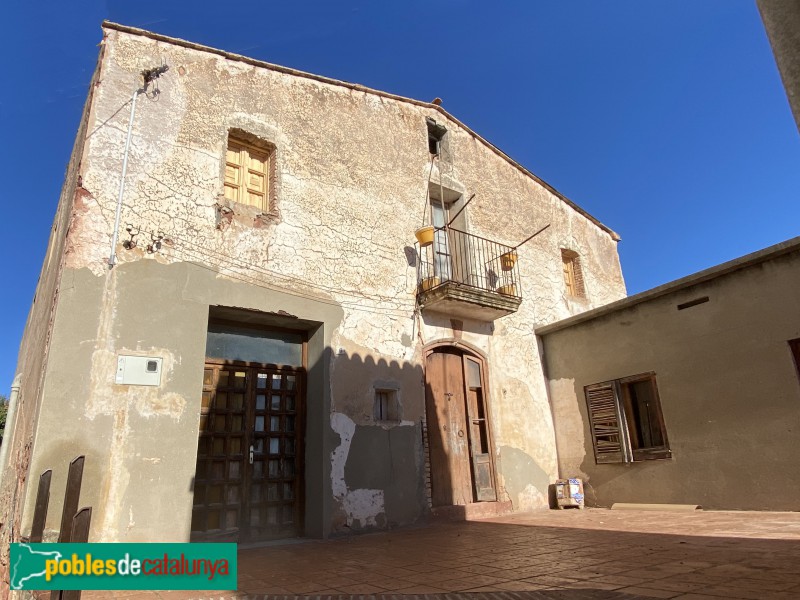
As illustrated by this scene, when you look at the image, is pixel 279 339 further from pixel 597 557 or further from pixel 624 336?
pixel 624 336

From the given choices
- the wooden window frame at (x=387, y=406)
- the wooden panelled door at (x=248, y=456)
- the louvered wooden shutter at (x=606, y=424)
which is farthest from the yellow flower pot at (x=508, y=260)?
the wooden panelled door at (x=248, y=456)

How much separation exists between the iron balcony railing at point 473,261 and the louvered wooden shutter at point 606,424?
2.47m

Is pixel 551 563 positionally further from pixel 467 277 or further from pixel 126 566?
pixel 467 277

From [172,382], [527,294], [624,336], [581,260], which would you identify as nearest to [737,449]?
[624,336]

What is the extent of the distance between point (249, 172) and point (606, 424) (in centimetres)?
778

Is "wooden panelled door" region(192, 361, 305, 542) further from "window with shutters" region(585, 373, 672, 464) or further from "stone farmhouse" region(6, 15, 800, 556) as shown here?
"window with shutters" region(585, 373, 672, 464)

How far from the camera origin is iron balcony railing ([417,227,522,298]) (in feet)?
34.3

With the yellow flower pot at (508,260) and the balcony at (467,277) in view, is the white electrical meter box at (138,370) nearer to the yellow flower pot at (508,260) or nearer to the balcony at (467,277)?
the balcony at (467,277)

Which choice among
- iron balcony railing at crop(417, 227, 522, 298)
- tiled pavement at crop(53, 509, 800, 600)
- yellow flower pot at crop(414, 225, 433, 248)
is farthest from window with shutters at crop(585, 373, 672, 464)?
Result: yellow flower pot at crop(414, 225, 433, 248)

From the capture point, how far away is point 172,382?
640 cm

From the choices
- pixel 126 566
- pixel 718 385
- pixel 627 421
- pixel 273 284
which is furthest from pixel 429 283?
pixel 126 566

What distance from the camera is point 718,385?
26.2ft

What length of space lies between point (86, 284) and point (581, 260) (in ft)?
36.3

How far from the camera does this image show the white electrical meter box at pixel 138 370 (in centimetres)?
612
